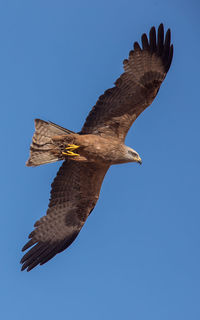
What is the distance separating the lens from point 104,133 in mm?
10727

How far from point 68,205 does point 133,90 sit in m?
2.70

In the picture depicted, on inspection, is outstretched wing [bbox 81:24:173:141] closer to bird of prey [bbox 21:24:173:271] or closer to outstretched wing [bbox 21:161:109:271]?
bird of prey [bbox 21:24:173:271]

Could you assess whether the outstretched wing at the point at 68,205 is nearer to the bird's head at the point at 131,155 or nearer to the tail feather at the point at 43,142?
the bird's head at the point at 131,155

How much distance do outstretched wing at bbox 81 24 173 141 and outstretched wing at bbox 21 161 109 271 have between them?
34.5 inches

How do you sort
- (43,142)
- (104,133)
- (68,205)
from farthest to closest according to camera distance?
(68,205) → (104,133) → (43,142)

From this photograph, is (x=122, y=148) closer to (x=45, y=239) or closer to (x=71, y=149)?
(x=71, y=149)

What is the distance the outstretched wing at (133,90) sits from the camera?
10.6 metres

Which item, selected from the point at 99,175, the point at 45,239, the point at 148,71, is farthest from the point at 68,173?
the point at 148,71

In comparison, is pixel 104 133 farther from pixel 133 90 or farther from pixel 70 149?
pixel 133 90

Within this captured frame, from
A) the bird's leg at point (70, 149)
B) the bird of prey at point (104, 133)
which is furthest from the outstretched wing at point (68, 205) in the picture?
the bird's leg at point (70, 149)

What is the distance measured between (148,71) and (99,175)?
226cm

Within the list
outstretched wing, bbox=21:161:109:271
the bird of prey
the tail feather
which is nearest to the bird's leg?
the bird of prey

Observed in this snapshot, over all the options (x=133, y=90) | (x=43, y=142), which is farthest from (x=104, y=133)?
(x=43, y=142)

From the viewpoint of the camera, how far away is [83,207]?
1145 cm
